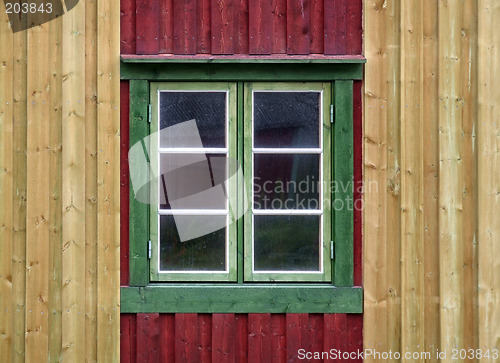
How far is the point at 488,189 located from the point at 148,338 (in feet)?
8.04

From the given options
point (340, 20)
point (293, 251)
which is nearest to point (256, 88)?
point (340, 20)

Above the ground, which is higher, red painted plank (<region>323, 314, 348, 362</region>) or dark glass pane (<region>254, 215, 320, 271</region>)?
dark glass pane (<region>254, 215, 320, 271</region>)

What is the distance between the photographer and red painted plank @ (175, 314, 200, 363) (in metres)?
4.04

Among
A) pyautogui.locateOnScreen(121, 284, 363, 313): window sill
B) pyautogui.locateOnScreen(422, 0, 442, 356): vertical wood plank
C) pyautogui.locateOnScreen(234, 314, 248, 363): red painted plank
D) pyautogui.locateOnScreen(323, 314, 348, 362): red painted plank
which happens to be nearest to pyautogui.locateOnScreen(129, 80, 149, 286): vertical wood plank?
pyautogui.locateOnScreen(121, 284, 363, 313): window sill

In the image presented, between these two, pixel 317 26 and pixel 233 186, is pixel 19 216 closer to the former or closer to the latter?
pixel 233 186

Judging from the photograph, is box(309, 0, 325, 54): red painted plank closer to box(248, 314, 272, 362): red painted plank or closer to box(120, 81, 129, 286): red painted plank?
box(120, 81, 129, 286): red painted plank

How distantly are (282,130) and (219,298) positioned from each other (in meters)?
1.21

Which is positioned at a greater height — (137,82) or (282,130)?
(137,82)

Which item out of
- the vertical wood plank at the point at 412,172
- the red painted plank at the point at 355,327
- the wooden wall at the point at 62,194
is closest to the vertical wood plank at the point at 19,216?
the wooden wall at the point at 62,194

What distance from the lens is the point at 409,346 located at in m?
4.02

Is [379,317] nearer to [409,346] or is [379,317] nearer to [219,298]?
[409,346]

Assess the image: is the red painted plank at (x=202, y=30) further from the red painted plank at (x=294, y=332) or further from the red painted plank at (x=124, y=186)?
the red painted plank at (x=294, y=332)

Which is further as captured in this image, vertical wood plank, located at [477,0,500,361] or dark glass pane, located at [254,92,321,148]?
dark glass pane, located at [254,92,321,148]

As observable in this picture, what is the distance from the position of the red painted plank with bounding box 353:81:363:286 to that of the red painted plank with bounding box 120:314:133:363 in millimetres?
1547
